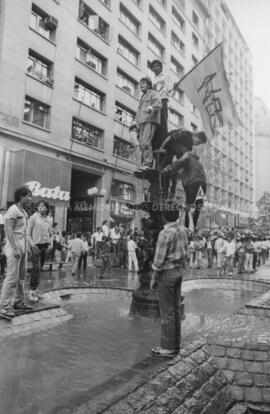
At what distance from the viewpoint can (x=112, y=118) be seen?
27438 mm

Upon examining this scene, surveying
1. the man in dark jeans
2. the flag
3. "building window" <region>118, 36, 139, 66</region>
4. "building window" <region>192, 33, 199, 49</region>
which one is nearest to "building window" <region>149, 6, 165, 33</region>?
"building window" <region>118, 36, 139, 66</region>

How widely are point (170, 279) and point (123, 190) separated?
24.8 meters

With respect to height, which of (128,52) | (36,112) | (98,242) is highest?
(128,52)

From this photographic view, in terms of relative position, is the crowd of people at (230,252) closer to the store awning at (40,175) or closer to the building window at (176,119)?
the store awning at (40,175)

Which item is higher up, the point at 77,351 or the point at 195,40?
the point at 195,40

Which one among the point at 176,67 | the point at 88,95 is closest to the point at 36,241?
the point at 88,95

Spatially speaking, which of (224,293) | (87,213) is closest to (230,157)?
(87,213)

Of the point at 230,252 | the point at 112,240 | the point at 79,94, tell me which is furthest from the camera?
the point at 79,94

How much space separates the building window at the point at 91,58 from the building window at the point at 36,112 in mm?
5852

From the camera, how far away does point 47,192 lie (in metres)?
19.9

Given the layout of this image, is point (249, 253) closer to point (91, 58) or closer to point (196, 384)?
point (196, 384)

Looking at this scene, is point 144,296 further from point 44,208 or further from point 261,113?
point 261,113

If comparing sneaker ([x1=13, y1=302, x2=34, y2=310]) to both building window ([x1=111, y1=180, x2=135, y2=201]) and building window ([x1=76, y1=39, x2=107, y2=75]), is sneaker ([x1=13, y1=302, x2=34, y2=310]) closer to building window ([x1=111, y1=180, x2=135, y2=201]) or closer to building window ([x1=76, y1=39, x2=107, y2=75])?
building window ([x1=111, y1=180, x2=135, y2=201])

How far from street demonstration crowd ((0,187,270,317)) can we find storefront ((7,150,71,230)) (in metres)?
2.63
